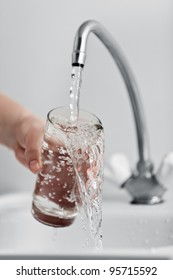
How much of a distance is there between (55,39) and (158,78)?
206 millimetres

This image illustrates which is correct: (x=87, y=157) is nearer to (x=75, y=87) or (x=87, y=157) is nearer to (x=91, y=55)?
(x=75, y=87)

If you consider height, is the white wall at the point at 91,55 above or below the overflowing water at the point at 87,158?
above

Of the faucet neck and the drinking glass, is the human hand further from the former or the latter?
the faucet neck

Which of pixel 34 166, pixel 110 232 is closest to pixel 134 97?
pixel 110 232

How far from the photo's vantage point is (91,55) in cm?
112

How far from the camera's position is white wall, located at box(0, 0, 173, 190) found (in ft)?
3.70

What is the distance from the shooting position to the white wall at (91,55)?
1.13 m

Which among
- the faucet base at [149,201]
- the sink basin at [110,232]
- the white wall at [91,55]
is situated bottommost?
the sink basin at [110,232]

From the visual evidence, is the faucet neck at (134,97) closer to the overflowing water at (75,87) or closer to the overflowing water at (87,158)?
the overflowing water at (75,87)

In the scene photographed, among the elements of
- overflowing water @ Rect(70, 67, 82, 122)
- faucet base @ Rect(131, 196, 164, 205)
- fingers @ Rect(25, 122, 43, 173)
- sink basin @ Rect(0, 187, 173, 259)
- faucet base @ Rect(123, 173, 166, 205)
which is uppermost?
overflowing water @ Rect(70, 67, 82, 122)

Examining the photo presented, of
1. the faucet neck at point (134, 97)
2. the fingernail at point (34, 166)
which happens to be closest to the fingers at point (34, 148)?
the fingernail at point (34, 166)

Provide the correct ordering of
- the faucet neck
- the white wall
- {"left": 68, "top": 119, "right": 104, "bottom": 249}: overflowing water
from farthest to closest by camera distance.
→ the white wall < the faucet neck < {"left": 68, "top": 119, "right": 104, "bottom": 249}: overflowing water

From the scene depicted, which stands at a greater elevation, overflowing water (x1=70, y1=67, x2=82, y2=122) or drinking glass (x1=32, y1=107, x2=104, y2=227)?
overflowing water (x1=70, y1=67, x2=82, y2=122)

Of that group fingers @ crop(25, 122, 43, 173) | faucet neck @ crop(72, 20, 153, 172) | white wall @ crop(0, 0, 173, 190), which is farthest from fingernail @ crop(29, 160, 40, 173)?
white wall @ crop(0, 0, 173, 190)
